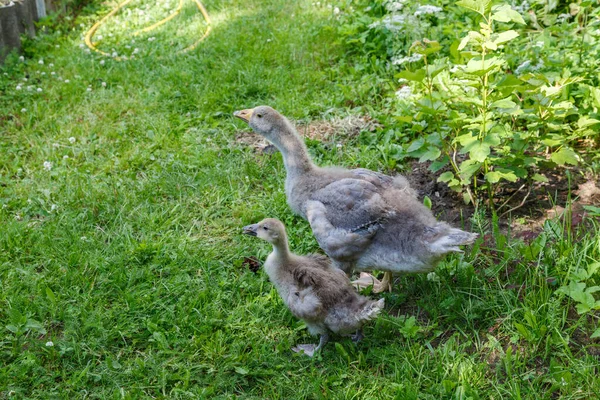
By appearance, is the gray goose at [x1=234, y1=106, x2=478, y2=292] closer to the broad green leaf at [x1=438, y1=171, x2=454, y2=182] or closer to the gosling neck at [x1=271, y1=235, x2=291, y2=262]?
the gosling neck at [x1=271, y1=235, x2=291, y2=262]

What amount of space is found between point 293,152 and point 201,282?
3.84ft

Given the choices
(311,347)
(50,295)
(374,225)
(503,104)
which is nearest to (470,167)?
(503,104)

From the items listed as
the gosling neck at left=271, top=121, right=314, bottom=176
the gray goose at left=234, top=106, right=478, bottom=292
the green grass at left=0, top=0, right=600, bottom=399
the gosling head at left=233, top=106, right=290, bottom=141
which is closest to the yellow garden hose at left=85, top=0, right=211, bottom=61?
the green grass at left=0, top=0, right=600, bottom=399

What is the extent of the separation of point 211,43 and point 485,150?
471cm

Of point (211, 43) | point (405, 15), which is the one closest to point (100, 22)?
point (211, 43)

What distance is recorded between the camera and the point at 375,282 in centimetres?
469

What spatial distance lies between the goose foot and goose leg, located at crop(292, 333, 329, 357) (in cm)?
63

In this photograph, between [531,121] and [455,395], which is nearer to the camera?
[455,395]

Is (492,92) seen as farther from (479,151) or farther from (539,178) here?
(539,178)

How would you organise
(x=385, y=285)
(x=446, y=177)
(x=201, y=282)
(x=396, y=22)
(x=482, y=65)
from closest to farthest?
(x=482, y=65), (x=385, y=285), (x=201, y=282), (x=446, y=177), (x=396, y=22)

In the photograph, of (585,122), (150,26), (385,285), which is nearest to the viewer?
(385,285)

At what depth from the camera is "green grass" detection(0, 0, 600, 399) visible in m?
3.85

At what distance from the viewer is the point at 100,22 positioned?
29.7 ft

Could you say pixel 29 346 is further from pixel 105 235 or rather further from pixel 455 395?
pixel 455 395
